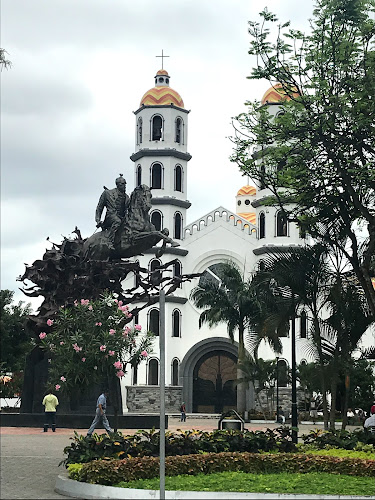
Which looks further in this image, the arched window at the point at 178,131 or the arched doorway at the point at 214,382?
the arched window at the point at 178,131

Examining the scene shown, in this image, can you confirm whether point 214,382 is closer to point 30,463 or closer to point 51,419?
point 51,419

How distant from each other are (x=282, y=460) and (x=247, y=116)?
9082 millimetres

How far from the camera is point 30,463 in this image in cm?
1667

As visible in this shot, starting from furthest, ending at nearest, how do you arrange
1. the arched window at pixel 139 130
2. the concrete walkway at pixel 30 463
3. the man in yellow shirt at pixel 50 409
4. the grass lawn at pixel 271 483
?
1. the arched window at pixel 139 130
2. the man in yellow shirt at pixel 50 409
3. the concrete walkway at pixel 30 463
4. the grass lawn at pixel 271 483

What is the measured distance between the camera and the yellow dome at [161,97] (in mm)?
58031

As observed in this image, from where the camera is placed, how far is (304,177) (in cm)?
1994

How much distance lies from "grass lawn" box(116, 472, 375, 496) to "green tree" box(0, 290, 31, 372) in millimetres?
41020

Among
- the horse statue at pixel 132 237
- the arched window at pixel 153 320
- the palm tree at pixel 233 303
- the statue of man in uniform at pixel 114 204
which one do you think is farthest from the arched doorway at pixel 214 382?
the statue of man in uniform at pixel 114 204

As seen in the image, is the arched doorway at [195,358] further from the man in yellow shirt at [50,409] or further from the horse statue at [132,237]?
the man in yellow shirt at [50,409]

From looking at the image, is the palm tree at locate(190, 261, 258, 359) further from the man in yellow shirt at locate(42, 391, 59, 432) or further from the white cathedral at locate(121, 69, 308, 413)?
the man in yellow shirt at locate(42, 391, 59, 432)

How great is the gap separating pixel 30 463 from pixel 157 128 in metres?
43.2

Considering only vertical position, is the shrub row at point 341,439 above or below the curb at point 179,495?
above

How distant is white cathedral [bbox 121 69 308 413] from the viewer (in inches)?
2140

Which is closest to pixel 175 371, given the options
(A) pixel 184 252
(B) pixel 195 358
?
(B) pixel 195 358
